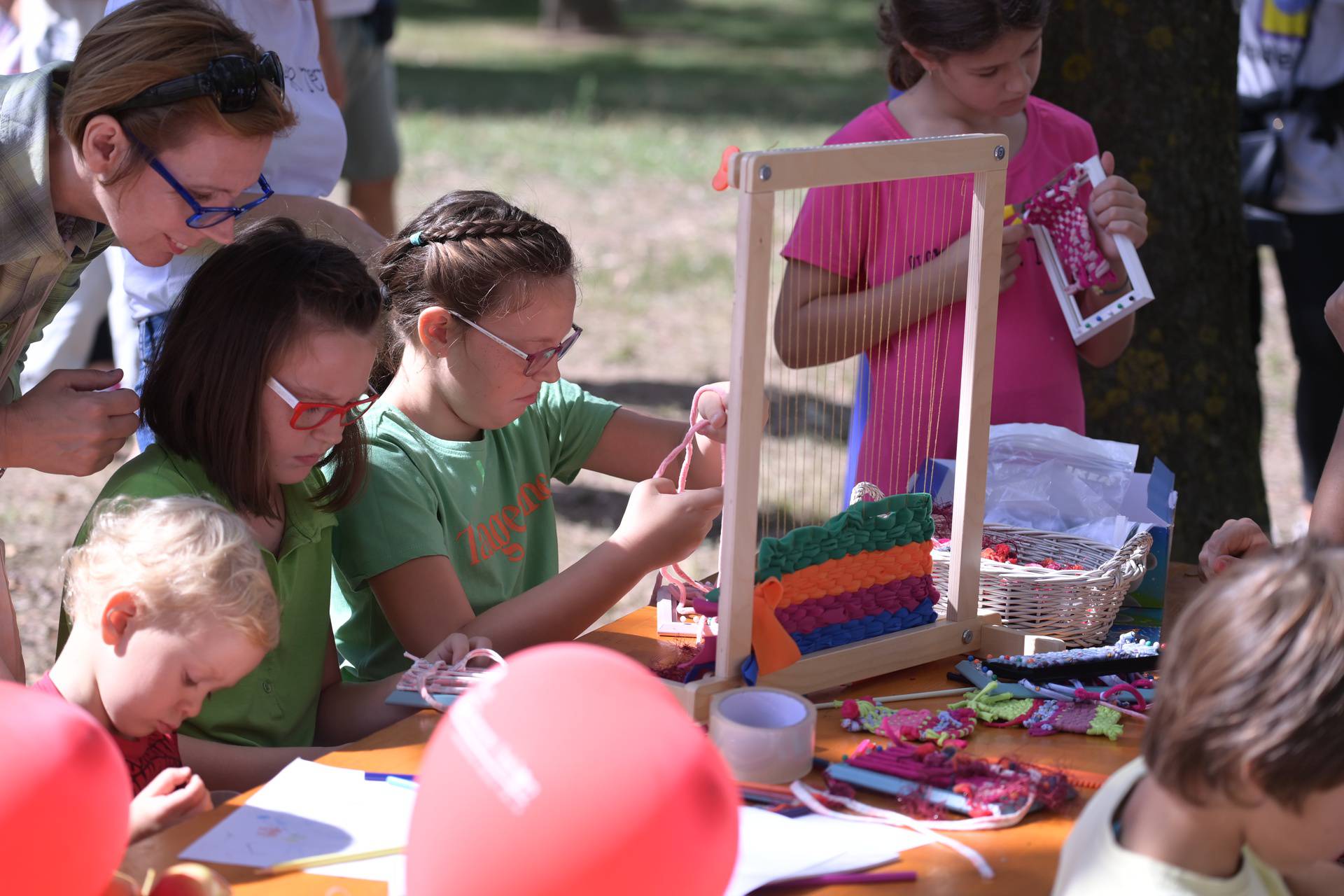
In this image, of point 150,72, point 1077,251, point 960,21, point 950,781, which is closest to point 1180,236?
point 1077,251

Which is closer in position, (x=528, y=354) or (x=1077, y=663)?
(x=1077, y=663)

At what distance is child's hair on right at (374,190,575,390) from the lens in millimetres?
2098

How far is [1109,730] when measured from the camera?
1.74 metres

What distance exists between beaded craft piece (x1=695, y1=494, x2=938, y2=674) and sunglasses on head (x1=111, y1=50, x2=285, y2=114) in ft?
3.11

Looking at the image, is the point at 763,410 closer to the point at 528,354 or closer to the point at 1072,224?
the point at 528,354

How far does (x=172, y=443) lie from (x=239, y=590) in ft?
1.42

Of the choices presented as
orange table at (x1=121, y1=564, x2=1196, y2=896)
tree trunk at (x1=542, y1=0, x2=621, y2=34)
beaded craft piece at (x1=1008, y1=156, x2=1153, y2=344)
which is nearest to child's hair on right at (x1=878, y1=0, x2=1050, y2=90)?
beaded craft piece at (x1=1008, y1=156, x2=1153, y2=344)

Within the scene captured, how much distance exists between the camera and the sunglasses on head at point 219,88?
1.83 metres

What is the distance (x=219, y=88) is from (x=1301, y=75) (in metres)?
3.28

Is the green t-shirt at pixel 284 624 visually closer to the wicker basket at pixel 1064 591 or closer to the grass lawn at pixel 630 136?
the grass lawn at pixel 630 136

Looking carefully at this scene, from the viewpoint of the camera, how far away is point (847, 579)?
185cm

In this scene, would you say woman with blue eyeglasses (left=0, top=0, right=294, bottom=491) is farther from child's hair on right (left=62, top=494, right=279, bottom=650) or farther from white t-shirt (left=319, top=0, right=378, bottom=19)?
white t-shirt (left=319, top=0, right=378, bottom=19)

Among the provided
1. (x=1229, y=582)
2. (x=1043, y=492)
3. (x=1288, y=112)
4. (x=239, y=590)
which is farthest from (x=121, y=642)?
(x=1288, y=112)

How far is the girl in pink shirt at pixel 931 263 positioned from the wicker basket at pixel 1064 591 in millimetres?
361
